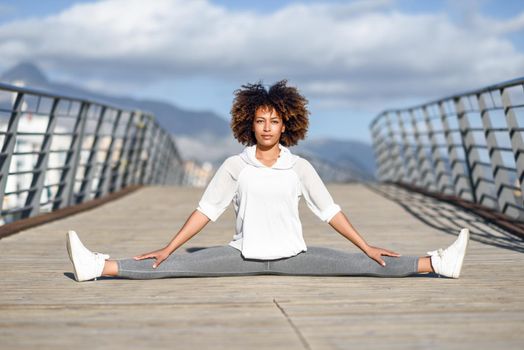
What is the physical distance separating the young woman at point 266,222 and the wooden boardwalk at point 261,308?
0.27 feet

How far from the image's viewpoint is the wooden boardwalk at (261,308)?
335 cm

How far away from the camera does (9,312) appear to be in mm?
3971

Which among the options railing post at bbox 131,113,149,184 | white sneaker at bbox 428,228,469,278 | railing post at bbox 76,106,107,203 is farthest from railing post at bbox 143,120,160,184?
white sneaker at bbox 428,228,469,278

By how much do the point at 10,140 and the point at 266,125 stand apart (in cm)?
423

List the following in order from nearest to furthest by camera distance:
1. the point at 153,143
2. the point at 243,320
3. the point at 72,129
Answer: the point at 243,320 → the point at 72,129 → the point at 153,143

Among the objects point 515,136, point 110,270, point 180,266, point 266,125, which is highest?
point 515,136

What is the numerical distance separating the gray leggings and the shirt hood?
533 millimetres

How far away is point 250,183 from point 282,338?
5.24 feet

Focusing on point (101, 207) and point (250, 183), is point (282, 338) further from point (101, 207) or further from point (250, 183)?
point (101, 207)

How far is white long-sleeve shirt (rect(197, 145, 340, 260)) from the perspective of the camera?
15.9ft

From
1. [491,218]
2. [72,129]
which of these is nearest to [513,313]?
[491,218]

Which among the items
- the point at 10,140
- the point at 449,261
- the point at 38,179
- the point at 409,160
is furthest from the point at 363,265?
the point at 409,160

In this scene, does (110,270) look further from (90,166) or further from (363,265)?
(90,166)

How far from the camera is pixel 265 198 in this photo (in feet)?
15.9
